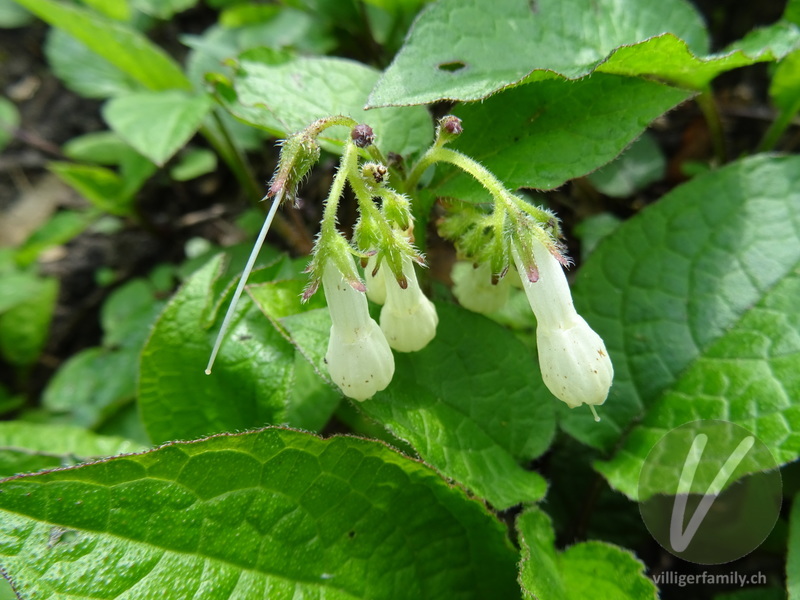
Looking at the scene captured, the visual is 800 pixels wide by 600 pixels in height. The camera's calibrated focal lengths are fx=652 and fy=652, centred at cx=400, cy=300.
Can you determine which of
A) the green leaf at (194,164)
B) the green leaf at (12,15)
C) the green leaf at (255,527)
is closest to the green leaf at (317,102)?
the green leaf at (255,527)

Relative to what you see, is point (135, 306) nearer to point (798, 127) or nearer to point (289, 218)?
point (289, 218)

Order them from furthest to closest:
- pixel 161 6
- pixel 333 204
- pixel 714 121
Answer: pixel 161 6 → pixel 714 121 → pixel 333 204

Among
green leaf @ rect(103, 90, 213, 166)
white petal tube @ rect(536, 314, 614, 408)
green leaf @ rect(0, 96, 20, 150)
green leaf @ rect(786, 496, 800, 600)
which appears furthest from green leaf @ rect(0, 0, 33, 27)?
green leaf @ rect(786, 496, 800, 600)

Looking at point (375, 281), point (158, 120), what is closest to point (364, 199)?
point (375, 281)

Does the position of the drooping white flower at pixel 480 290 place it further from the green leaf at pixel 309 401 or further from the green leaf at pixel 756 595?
the green leaf at pixel 756 595

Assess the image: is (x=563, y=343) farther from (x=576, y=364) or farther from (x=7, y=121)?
(x=7, y=121)

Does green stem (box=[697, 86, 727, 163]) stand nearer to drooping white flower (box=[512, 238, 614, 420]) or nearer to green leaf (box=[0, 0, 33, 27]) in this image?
drooping white flower (box=[512, 238, 614, 420])

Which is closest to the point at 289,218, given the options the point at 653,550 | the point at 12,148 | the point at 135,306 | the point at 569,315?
the point at 135,306
